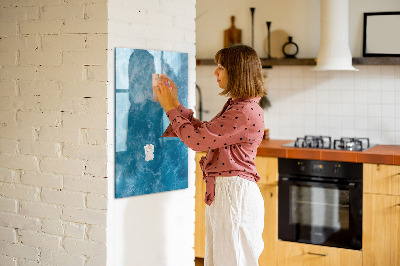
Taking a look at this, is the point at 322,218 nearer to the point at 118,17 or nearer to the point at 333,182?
the point at 333,182

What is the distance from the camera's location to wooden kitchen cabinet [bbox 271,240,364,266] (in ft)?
13.2

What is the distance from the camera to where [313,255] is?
4164mm

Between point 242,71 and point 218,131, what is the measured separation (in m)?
0.30

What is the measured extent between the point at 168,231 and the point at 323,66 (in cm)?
192

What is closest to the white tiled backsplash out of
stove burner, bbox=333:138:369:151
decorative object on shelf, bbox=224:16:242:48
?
stove burner, bbox=333:138:369:151

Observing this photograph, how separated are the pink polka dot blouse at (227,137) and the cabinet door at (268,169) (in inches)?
55.3

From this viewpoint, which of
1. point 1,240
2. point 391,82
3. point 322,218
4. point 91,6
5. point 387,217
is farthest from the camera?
point 391,82

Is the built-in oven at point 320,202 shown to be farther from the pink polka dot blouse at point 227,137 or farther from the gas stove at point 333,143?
the pink polka dot blouse at point 227,137

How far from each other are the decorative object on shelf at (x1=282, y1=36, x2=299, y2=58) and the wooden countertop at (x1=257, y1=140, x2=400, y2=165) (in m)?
0.81

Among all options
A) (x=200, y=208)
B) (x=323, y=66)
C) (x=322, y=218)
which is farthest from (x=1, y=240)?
(x=323, y=66)

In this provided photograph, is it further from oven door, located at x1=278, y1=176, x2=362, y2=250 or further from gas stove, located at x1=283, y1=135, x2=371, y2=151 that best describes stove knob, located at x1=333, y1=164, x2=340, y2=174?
gas stove, located at x1=283, y1=135, x2=371, y2=151

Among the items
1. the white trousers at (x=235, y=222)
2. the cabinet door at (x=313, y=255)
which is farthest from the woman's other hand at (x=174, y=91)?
the cabinet door at (x=313, y=255)

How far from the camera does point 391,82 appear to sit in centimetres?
447

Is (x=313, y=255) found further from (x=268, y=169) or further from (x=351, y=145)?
(x=351, y=145)
